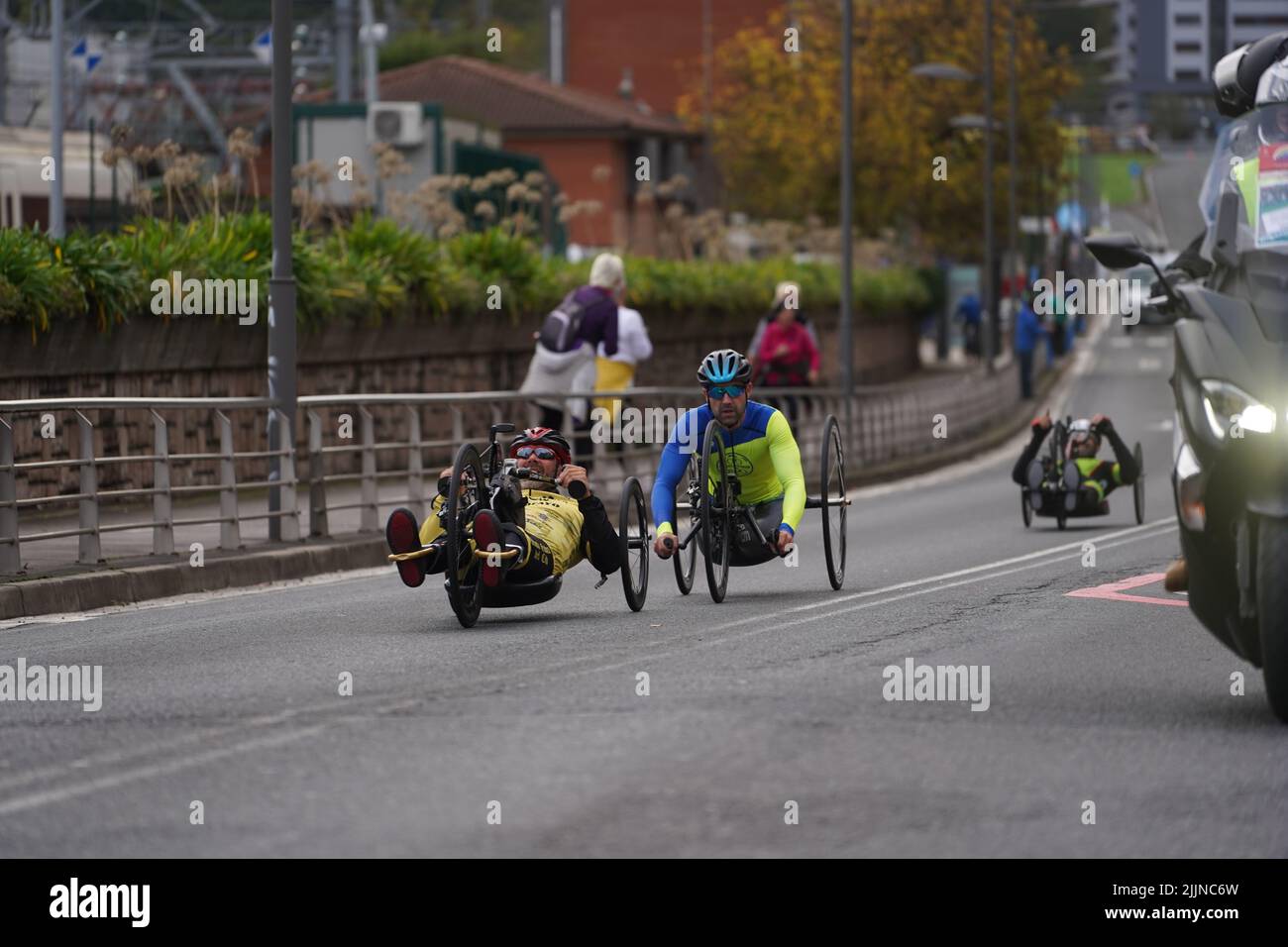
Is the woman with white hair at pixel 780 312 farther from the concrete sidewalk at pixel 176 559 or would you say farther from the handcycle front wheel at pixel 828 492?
the handcycle front wheel at pixel 828 492

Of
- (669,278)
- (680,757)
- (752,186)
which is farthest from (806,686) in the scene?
(752,186)

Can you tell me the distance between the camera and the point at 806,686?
9.74 m

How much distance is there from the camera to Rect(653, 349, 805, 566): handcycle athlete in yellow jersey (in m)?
13.3

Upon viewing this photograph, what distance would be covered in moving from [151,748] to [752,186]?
6076cm

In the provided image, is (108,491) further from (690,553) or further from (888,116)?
(888,116)

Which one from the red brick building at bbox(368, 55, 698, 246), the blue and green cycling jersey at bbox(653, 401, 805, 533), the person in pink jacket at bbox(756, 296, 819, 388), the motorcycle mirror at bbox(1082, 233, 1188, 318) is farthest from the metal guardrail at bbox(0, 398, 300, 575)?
the red brick building at bbox(368, 55, 698, 246)

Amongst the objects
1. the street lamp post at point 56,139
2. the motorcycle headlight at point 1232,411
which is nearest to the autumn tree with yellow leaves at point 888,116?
the street lamp post at point 56,139

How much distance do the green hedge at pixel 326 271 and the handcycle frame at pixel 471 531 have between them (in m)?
7.52

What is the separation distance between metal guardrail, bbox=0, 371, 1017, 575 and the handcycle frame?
8.71 ft

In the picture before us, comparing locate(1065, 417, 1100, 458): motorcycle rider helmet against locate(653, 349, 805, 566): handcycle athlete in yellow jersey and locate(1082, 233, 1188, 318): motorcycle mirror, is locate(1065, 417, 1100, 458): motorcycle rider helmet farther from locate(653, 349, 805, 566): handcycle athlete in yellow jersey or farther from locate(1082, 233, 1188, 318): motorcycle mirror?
locate(1082, 233, 1188, 318): motorcycle mirror

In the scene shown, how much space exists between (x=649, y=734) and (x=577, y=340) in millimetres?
12702

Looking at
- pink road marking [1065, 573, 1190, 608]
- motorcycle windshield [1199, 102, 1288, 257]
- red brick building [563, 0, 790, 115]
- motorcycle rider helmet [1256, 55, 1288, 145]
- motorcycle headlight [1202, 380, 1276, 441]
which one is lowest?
pink road marking [1065, 573, 1190, 608]

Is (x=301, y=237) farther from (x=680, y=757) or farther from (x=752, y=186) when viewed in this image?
(x=752, y=186)
